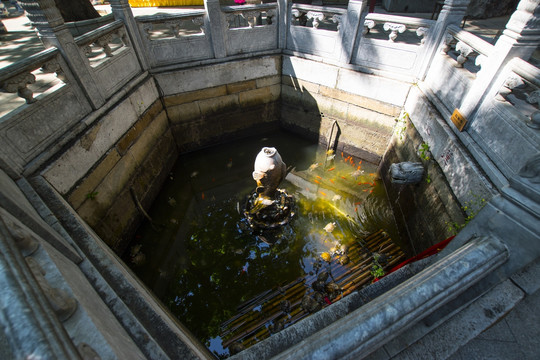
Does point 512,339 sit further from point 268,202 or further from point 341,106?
point 341,106

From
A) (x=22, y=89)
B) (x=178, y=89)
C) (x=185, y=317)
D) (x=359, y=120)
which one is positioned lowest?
(x=185, y=317)

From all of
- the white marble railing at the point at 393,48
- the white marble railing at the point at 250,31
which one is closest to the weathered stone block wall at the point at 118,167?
the white marble railing at the point at 250,31

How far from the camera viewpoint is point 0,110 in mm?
4492

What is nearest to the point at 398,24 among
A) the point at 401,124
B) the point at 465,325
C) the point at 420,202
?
the point at 401,124

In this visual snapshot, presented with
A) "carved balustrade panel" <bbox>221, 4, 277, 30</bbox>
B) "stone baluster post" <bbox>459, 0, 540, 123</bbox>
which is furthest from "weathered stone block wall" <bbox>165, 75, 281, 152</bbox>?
"stone baluster post" <bbox>459, 0, 540, 123</bbox>

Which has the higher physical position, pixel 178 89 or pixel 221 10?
pixel 221 10

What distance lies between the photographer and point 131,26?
588 centimetres

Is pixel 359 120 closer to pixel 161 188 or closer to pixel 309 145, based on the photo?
pixel 309 145

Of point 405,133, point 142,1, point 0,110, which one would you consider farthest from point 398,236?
point 142,1

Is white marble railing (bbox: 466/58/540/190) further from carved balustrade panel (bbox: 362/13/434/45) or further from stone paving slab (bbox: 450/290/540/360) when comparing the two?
carved balustrade panel (bbox: 362/13/434/45)

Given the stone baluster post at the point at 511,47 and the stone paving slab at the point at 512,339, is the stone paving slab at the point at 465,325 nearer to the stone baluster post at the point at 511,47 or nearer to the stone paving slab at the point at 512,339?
the stone paving slab at the point at 512,339

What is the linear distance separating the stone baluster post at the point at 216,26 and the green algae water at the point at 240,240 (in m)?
3.13

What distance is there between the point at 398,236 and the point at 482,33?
7650 millimetres

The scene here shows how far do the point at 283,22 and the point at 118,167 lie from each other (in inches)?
233
